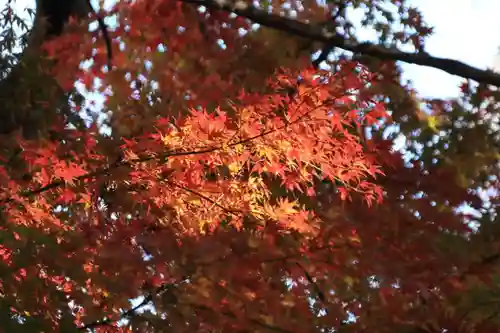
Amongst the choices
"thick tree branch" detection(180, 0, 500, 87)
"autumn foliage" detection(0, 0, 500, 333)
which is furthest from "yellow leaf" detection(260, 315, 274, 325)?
"thick tree branch" detection(180, 0, 500, 87)

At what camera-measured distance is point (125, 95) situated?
3.47m

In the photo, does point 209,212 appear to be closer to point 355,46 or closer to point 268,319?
point 268,319

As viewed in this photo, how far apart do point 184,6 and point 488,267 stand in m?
2.38

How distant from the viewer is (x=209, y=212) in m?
3.62

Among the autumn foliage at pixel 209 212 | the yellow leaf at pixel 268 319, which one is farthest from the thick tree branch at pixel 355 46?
the yellow leaf at pixel 268 319

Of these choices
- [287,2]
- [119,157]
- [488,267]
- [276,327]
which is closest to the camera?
[276,327]

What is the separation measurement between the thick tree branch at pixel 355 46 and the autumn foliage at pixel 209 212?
2.76 feet

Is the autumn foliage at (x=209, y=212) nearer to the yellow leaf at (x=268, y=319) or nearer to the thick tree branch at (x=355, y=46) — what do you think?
the yellow leaf at (x=268, y=319)

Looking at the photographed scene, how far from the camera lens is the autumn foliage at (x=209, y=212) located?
2994 millimetres

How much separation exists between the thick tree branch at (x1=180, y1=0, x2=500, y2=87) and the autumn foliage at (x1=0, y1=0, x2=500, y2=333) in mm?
842

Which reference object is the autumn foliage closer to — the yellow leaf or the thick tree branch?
the yellow leaf

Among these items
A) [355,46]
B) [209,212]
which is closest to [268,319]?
[209,212]

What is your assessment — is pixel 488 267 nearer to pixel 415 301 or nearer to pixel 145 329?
pixel 415 301

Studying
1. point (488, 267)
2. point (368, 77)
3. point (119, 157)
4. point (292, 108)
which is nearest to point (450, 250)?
point (488, 267)
